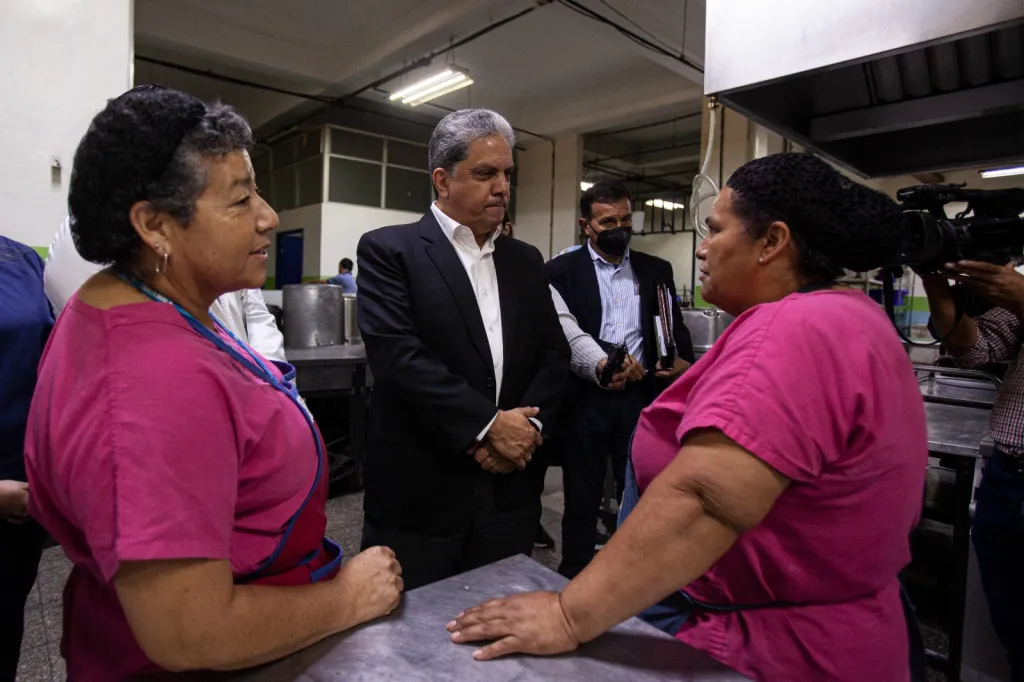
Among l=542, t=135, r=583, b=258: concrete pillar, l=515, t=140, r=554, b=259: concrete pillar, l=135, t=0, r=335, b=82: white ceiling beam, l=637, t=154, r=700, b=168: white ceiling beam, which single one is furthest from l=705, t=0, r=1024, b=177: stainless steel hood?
l=637, t=154, r=700, b=168: white ceiling beam

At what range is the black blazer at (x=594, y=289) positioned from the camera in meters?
2.65

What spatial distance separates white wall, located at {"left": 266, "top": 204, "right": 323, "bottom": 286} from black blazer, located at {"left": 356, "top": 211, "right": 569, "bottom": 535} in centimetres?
889

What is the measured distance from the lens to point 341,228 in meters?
10.1

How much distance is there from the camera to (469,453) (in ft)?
5.26

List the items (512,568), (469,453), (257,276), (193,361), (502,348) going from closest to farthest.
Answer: (193,361)
(257,276)
(512,568)
(469,453)
(502,348)

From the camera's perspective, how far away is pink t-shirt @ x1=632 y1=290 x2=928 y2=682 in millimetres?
771

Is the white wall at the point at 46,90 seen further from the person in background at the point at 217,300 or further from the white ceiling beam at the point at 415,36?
the white ceiling beam at the point at 415,36

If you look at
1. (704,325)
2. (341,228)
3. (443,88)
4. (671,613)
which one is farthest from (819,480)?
(341,228)

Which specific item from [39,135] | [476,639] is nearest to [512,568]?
[476,639]

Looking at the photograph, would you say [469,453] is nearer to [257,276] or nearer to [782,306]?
[257,276]

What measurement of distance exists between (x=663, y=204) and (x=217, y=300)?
1445 cm

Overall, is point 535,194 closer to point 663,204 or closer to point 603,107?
point 603,107

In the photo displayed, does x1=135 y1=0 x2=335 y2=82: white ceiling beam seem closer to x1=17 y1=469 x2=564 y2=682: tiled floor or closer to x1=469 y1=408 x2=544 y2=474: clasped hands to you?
x1=17 y1=469 x2=564 y2=682: tiled floor

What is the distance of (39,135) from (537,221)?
869 centimetres
